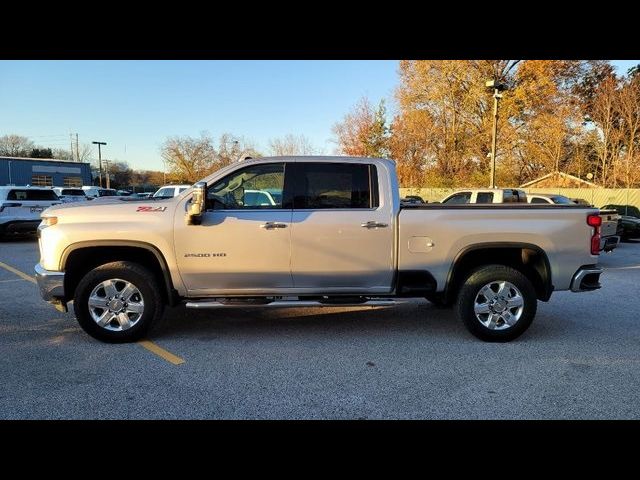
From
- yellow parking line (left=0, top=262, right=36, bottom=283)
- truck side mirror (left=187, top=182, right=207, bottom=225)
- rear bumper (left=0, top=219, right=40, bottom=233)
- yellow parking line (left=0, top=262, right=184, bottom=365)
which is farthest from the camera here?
rear bumper (left=0, top=219, right=40, bottom=233)

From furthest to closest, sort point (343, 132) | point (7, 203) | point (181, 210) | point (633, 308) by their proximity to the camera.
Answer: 1. point (343, 132)
2. point (7, 203)
3. point (633, 308)
4. point (181, 210)

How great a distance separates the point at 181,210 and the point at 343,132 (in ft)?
117

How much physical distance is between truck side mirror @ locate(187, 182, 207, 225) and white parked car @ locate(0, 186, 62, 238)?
11.6 metres

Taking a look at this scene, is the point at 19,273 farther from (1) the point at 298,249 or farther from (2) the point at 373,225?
(2) the point at 373,225

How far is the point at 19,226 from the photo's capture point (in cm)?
1402

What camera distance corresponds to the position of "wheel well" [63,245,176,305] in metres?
4.84

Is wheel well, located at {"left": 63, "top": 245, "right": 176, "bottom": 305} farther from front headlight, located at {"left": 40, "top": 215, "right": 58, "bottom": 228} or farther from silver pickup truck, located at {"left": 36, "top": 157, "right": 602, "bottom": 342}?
front headlight, located at {"left": 40, "top": 215, "right": 58, "bottom": 228}

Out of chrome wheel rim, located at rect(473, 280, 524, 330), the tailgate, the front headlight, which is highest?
the front headlight

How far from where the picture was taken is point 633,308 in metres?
6.53

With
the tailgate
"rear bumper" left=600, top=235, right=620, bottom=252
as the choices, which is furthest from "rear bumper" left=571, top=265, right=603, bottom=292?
the tailgate

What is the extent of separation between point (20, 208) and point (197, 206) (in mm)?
12443

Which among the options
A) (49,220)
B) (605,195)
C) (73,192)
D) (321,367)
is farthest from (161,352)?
(605,195)
